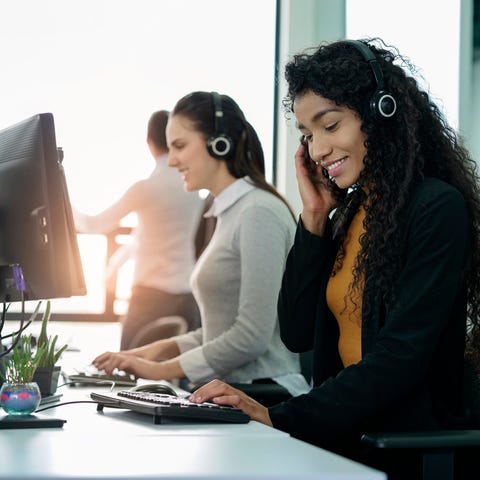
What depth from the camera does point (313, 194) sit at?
1731mm

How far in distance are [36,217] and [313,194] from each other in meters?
0.59

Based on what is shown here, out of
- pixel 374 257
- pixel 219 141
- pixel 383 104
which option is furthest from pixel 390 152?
pixel 219 141

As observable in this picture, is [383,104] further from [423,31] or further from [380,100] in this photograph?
[423,31]

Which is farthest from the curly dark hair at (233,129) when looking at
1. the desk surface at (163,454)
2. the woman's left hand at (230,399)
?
the desk surface at (163,454)

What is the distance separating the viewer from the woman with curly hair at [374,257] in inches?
52.9

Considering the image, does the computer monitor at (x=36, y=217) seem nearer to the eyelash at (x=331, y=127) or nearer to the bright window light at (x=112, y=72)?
the eyelash at (x=331, y=127)

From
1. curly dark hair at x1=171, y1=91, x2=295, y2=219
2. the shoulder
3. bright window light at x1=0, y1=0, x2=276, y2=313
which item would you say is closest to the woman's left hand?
the shoulder

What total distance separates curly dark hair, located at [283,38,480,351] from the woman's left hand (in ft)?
0.90

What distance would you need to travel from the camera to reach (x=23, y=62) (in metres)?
3.32

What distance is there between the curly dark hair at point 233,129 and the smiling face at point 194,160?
0.06ft

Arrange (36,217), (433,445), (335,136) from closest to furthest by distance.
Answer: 1. (433,445)
2. (36,217)
3. (335,136)

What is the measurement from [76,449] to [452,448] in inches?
20.8

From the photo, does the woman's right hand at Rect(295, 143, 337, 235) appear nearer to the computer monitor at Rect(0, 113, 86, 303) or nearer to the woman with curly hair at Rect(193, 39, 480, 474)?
the woman with curly hair at Rect(193, 39, 480, 474)

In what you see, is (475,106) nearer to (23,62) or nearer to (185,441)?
(23,62)
